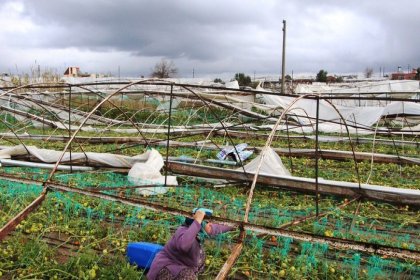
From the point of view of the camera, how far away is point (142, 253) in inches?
150

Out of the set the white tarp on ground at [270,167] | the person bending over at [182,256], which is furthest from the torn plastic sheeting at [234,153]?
the person bending over at [182,256]

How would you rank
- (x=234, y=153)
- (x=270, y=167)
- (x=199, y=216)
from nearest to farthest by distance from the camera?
(x=199, y=216) → (x=270, y=167) → (x=234, y=153)

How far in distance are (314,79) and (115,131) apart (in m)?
37.3

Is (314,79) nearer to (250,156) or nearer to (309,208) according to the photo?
(250,156)

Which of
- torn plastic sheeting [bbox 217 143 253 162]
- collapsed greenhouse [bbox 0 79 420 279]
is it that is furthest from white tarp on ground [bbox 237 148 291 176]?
torn plastic sheeting [bbox 217 143 253 162]

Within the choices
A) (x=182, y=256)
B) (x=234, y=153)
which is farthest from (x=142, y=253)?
(x=234, y=153)

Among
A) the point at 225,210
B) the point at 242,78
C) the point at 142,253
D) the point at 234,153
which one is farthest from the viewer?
the point at 242,78

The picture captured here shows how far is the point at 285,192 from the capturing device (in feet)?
21.9

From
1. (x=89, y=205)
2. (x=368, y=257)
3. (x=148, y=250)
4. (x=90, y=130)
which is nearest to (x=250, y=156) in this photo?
(x=89, y=205)

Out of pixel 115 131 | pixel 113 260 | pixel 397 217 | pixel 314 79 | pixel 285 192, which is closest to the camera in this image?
pixel 113 260

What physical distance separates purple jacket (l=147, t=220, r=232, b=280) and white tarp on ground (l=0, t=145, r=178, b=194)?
306 cm

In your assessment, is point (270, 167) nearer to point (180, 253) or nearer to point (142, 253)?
point (142, 253)

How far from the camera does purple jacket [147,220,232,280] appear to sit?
3104mm

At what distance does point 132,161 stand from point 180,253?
4775 millimetres
